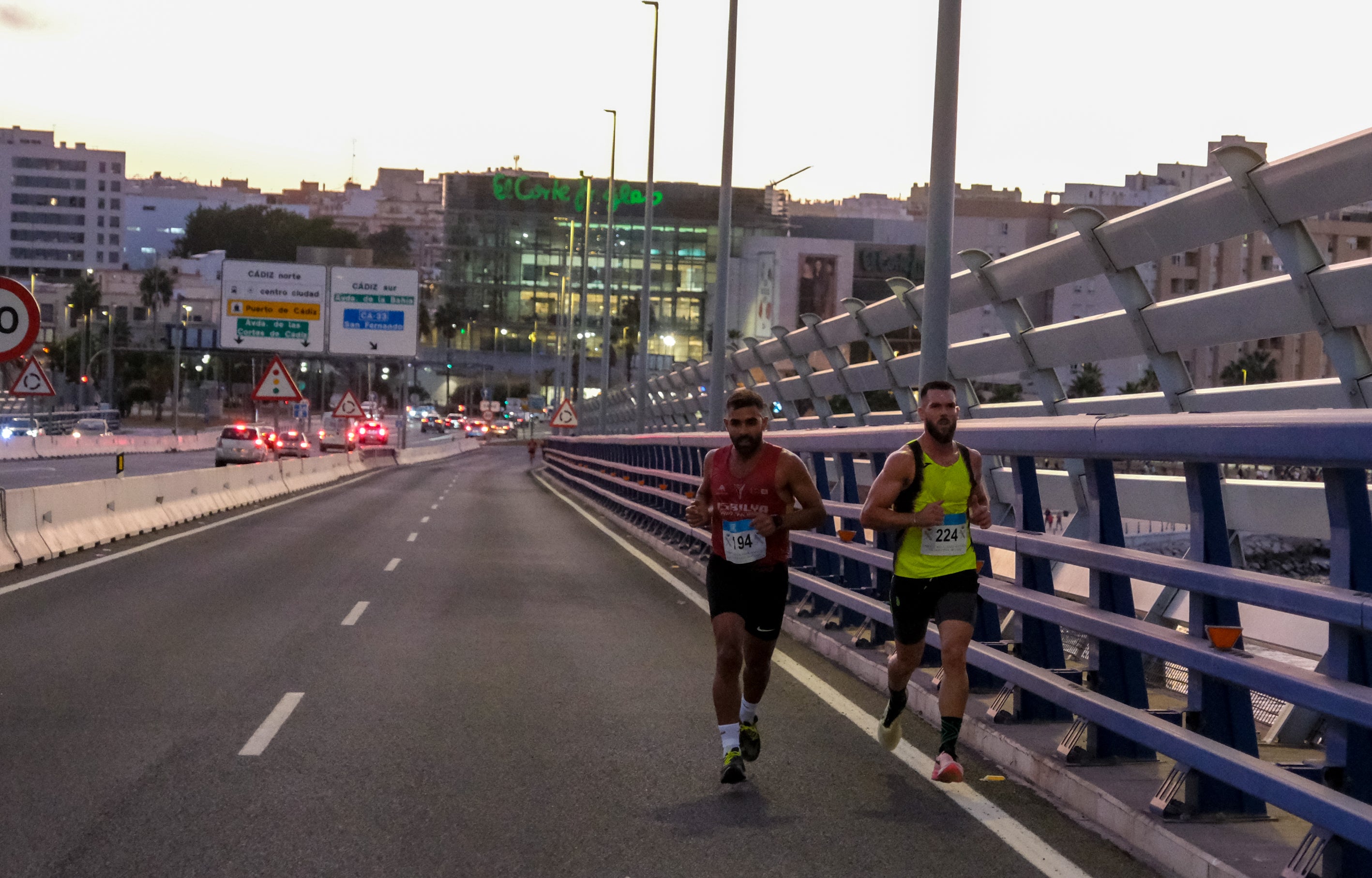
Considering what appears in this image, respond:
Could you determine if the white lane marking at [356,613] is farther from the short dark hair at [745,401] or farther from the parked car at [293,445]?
the parked car at [293,445]

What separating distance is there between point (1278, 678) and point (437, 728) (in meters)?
4.97

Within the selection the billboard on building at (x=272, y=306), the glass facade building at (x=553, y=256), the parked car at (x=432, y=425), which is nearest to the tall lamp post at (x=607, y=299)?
the billboard on building at (x=272, y=306)

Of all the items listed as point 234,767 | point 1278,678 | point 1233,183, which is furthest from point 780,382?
point 1278,678

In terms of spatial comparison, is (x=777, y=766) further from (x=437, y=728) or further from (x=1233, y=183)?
(x=1233, y=183)

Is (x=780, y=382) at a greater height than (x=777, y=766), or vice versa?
(x=780, y=382)

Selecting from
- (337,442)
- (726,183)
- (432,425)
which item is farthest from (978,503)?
(432,425)

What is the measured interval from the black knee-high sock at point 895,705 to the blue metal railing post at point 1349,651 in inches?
111

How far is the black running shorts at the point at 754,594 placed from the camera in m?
7.83

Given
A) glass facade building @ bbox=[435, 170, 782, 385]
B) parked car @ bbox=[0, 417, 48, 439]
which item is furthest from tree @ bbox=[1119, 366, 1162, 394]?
glass facade building @ bbox=[435, 170, 782, 385]

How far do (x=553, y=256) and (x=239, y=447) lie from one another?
127 meters

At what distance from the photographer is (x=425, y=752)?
26.9ft

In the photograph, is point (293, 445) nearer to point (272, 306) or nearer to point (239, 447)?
point (272, 306)

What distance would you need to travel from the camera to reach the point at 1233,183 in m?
9.04

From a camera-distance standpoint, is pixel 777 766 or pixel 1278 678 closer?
pixel 1278 678
